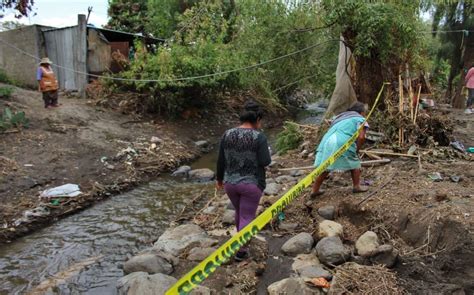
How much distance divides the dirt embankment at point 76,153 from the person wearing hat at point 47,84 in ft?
0.88

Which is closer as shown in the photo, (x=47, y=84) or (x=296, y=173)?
(x=296, y=173)

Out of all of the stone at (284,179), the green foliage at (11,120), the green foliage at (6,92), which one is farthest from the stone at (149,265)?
the green foliage at (6,92)

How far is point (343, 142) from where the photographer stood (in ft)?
17.6

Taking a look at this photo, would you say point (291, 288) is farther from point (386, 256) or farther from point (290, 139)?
point (290, 139)

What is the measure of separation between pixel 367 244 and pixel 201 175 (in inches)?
212

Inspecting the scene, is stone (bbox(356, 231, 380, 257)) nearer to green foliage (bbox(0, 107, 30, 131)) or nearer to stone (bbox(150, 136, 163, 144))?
stone (bbox(150, 136, 163, 144))

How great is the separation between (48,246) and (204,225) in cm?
225

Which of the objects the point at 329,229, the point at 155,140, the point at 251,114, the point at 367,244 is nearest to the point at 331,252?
the point at 367,244

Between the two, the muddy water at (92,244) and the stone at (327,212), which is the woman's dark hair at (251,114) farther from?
the muddy water at (92,244)

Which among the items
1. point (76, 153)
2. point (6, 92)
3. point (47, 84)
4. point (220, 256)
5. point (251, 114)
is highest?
point (251, 114)

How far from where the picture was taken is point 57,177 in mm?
7930

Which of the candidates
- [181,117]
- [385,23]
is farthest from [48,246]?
[181,117]

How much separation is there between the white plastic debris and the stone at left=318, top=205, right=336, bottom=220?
14.6 feet

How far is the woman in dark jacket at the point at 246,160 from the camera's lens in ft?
13.8
